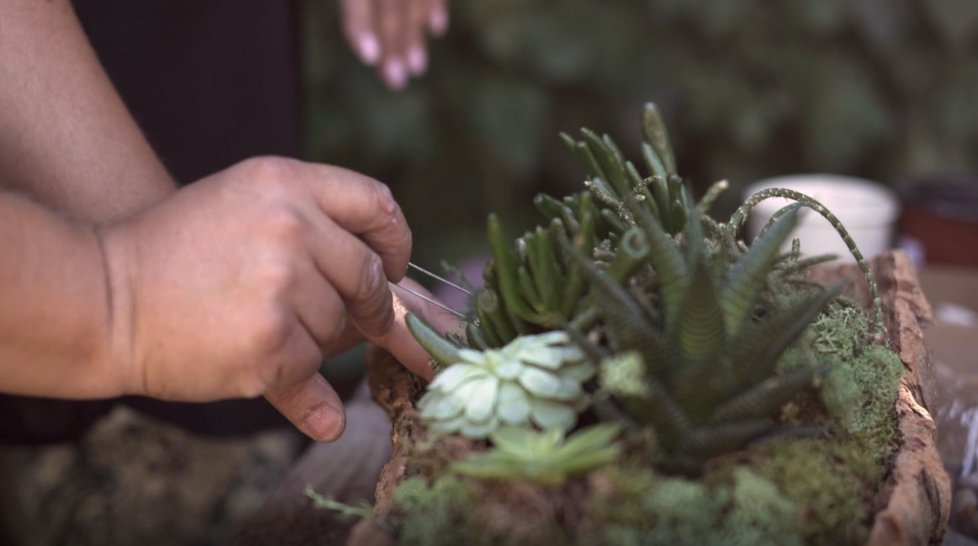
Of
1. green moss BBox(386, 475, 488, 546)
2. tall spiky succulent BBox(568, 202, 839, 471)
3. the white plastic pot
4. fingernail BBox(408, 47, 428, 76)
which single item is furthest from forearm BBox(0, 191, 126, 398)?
fingernail BBox(408, 47, 428, 76)

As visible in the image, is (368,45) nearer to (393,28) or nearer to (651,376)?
(393,28)

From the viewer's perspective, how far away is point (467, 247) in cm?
296

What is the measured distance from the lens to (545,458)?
794mm

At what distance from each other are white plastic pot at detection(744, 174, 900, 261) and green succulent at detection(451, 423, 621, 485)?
103cm

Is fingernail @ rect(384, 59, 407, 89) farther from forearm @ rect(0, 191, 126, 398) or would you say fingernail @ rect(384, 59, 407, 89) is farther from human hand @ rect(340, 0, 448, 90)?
forearm @ rect(0, 191, 126, 398)

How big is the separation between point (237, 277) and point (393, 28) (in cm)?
130

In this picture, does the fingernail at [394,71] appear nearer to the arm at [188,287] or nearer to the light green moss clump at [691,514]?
the arm at [188,287]

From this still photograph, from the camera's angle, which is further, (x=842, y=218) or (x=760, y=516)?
(x=842, y=218)

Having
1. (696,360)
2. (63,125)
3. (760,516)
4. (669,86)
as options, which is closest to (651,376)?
(696,360)

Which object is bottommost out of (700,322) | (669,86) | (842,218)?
(669,86)

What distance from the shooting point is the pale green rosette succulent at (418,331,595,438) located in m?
0.88

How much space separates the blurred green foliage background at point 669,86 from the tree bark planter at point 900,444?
63.8 inches

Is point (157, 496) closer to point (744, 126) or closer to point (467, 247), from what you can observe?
point (467, 247)

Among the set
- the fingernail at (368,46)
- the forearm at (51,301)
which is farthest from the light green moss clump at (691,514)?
the fingernail at (368,46)
